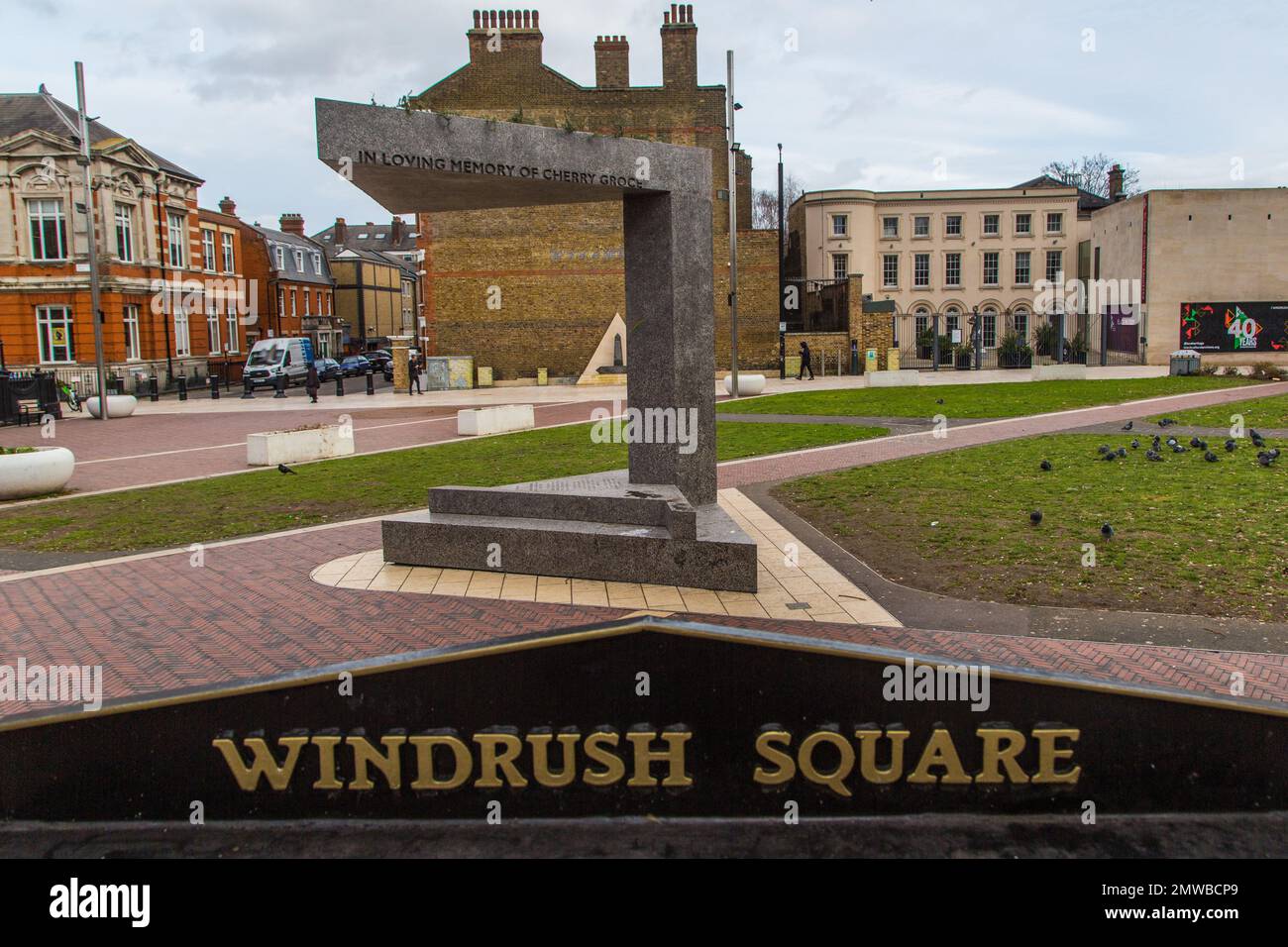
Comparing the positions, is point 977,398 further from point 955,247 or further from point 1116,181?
point 1116,181

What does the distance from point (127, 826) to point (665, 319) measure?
6.59 m

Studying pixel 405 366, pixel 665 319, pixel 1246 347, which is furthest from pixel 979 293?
pixel 665 319

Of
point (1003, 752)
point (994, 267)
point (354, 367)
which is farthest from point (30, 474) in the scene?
point (994, 267)

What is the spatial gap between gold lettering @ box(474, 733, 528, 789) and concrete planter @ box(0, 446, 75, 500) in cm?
1308

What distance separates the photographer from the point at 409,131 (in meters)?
8.12

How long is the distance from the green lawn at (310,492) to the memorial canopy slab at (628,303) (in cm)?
360

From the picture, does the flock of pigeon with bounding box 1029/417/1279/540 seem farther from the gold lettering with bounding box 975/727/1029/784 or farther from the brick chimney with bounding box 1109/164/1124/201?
the brick chimney with bounding box 1109/164/1124/201

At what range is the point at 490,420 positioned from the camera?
2322cm

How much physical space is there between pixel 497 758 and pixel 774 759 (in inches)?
51.6

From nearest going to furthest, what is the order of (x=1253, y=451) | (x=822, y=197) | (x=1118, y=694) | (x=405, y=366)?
(x=1118, y=694) < (x=1253, y=451) < (x=405, y=366) < (x=822, y=197)

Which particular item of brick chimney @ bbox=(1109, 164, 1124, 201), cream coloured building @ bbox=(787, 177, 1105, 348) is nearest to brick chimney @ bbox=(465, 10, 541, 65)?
cream coloured building @ bbox=(787, 177, 1105, 348)

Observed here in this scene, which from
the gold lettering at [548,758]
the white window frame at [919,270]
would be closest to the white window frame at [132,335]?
the white window frame at [919,270]

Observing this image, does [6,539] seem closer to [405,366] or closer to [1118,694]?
[1118,694]
